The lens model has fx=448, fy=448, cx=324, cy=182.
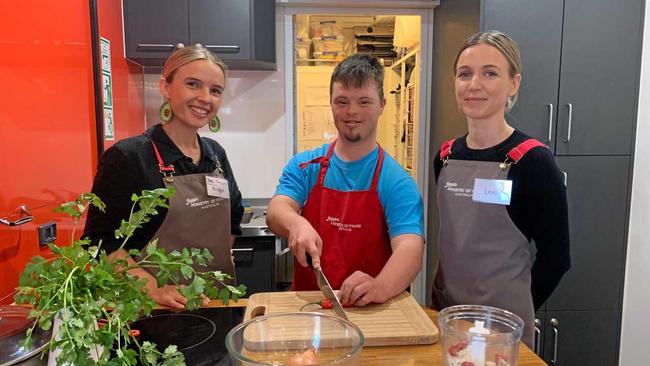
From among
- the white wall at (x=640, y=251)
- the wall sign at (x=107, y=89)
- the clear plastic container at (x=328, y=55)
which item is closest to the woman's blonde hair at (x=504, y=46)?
the white wall at (x=640, y=251)

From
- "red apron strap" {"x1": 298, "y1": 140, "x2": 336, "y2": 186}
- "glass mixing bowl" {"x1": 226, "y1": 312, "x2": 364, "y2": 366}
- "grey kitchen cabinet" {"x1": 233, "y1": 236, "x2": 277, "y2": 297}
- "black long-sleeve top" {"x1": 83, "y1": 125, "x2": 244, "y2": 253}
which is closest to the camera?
"glass mixing bowl" {"x1": 226, "y1": 312, "x2": 364, "y2": 366}

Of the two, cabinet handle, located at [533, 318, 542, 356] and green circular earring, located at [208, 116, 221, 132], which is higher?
green circular earring, located at [208, 116, 221, 132]

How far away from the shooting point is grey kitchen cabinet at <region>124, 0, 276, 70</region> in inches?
93.3

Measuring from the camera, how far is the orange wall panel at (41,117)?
1283mm

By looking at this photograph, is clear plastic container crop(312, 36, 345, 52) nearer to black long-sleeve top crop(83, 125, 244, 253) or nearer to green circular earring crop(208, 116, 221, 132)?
green circular earring crop(208, 116, 221, 132)

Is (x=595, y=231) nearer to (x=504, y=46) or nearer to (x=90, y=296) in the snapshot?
(x=504, y=46)

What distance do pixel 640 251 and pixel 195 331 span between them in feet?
7.10

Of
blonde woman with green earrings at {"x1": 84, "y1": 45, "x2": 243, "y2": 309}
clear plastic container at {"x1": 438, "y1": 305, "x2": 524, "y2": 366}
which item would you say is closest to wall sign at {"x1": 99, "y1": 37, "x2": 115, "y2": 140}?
blonde woman with green earrings at {"x1": 84, "y1": 45, "x2": 243, "y2": 309}

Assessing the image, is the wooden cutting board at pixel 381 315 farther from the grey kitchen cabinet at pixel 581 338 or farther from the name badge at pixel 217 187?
the grey kitchen cabinet at pixel 581 338

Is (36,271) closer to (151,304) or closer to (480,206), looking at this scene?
(151,304)

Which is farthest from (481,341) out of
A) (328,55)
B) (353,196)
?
(328,55)

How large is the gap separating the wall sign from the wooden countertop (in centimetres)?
166

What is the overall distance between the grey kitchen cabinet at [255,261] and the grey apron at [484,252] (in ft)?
3.92

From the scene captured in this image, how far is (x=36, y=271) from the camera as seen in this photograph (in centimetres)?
56
